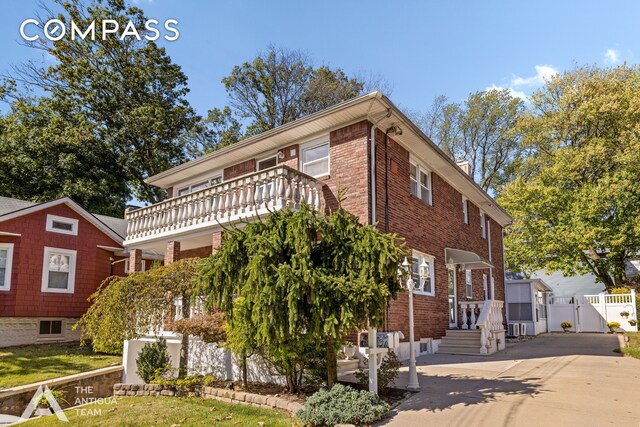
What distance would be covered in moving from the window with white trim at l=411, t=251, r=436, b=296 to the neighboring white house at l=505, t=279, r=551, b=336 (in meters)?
11.1

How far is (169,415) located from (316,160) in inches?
315

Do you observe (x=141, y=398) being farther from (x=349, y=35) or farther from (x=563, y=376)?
(x=349, y=35)

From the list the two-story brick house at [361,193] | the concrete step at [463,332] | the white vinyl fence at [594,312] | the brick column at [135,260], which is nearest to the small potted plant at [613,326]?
the white vinyl fence at [594,312]

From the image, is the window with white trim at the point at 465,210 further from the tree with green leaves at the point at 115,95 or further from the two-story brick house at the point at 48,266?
the tree with green leaves at the point at 115,95

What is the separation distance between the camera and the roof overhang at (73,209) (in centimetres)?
1583

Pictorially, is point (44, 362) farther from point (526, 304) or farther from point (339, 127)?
point (526, 304)

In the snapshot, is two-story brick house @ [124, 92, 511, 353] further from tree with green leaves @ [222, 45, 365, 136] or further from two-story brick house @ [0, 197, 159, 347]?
tree with green leaves @ [222, 45, 365, 136]

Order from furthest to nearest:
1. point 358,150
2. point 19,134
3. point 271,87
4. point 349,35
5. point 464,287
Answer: point 271,87
point 19,134
point 349,35
point 464,287
point 358,150

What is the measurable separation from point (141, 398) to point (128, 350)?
262 centimetres

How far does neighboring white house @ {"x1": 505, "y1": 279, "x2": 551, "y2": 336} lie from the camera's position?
23.1m

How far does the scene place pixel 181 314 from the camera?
37.2 feet

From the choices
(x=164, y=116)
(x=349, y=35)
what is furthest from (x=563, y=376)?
(x=164, y=116)

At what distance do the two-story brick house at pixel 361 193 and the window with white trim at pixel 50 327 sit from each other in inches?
176

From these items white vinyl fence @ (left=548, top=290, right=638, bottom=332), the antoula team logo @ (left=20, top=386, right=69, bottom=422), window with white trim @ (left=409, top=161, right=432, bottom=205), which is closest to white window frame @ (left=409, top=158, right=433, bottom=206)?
window with white trim @ (left=409, top=161, right=432, bottom=205)
